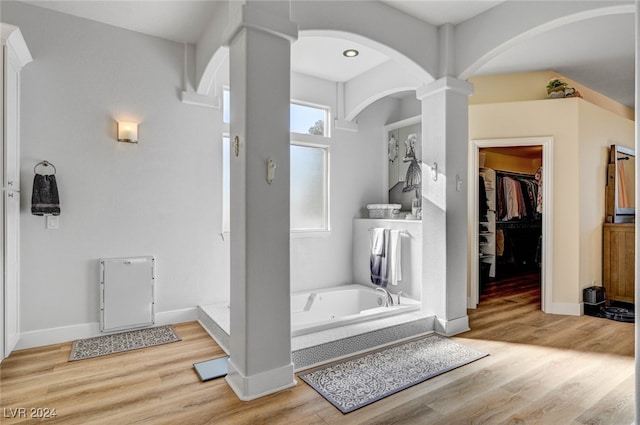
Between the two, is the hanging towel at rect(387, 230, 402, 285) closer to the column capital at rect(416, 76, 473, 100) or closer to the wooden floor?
the wooden floor

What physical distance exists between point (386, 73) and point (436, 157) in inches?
55.1

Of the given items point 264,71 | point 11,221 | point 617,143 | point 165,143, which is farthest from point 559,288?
point 11,221

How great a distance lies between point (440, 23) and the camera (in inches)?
131

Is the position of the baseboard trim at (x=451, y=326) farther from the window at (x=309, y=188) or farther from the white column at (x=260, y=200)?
the window at (x=309, y=188)

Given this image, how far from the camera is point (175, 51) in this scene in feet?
12.0

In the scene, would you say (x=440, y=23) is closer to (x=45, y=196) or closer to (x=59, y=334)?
(x=45, y=196)

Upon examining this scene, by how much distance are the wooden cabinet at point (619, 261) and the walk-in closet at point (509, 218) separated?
101 cm

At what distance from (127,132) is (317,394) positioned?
9.17ft

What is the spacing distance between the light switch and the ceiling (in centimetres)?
178

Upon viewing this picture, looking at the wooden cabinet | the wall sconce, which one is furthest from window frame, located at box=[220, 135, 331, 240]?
the wooden cabinet

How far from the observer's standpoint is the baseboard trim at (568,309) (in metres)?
3.96

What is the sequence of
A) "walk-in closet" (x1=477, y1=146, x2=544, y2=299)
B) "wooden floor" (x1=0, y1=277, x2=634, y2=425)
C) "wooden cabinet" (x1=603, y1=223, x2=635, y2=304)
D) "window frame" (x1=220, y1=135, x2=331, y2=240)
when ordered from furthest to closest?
"walk-in closet" (x1=477, y1=146, x2=544, y2=299), "window frame" (x1=220, y1=135, x2=331, y2=240), "wooden cabinet" (x1=603, y1=223, x2=635, y2=304), "wooden floor" (x1=0, y1=277, x2=634, y2=425)

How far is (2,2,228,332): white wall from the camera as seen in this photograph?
3016mm

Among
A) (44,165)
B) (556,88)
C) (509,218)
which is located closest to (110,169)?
(44,165)
